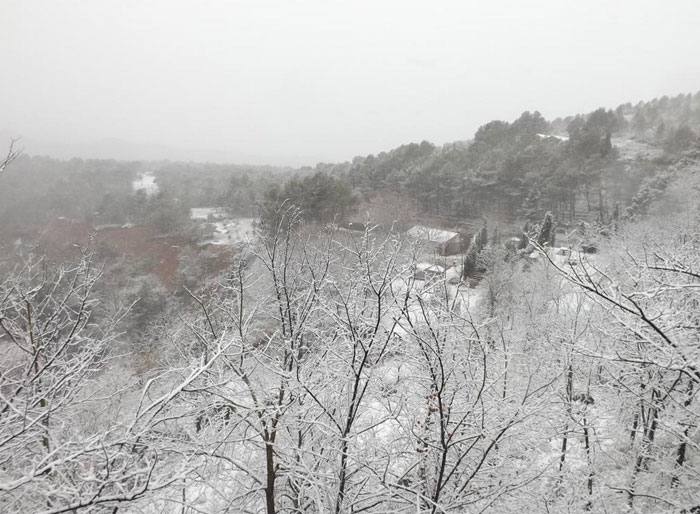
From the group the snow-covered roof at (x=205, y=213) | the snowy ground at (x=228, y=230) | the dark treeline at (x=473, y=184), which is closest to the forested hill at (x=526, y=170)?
the dark treeline at (x=473, y=184)

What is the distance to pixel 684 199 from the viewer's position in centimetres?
2502

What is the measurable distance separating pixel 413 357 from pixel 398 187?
121 ft

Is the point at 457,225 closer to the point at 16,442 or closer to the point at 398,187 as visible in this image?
the point at 398,187

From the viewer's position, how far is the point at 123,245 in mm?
36812

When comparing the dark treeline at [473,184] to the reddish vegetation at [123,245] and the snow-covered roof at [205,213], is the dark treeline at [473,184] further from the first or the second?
the reddish vegetation at [123,245]

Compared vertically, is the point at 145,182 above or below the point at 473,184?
above

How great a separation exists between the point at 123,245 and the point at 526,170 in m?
38.4

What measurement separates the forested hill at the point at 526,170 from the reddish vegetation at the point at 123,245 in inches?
568

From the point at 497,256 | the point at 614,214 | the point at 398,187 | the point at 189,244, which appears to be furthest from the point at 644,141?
the point at 189,244

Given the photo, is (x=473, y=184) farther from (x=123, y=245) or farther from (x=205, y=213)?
(x=123, y=245)

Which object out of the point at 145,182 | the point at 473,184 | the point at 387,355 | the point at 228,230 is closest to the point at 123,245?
the point at 228,230

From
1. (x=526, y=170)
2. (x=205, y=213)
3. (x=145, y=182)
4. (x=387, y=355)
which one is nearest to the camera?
(x=387, y=355)

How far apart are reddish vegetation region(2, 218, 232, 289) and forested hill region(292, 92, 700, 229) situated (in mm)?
14433

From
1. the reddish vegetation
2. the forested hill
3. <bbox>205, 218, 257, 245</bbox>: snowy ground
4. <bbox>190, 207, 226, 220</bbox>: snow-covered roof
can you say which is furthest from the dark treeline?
the reddish vegetation
